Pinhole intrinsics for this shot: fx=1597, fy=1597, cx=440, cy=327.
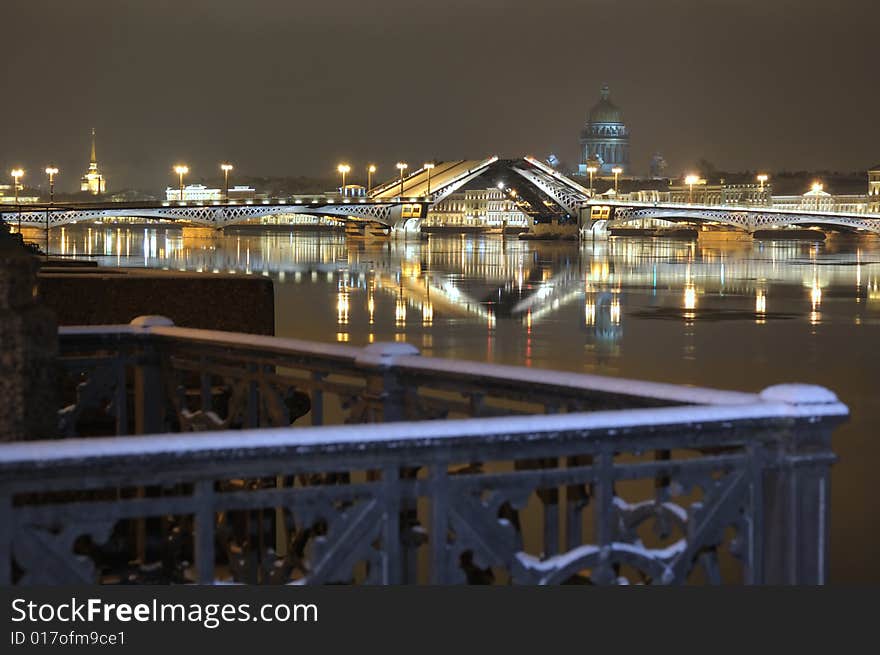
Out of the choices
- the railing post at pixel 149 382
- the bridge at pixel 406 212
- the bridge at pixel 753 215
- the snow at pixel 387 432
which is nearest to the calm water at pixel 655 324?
the railing post at pixel 149 382

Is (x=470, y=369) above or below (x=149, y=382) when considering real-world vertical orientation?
above

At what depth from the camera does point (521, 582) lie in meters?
5.05

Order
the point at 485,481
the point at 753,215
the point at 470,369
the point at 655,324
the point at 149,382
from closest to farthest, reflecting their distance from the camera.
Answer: the point at 485,481
the point at 470,369
the point at 149,382
the point at 655,324
the point at 753,215

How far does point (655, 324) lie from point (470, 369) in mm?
26829

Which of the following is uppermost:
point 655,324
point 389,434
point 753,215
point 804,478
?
point 753,215

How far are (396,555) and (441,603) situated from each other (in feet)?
0.88

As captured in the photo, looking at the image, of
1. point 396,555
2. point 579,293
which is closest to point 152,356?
point 396,555

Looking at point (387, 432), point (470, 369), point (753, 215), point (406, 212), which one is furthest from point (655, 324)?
point (406, 212)

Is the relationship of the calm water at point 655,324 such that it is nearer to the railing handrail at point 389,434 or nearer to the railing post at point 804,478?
the railing post at point 804,478

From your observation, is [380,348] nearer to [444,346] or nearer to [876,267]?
[444,346]

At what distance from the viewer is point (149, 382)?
8.48 meters

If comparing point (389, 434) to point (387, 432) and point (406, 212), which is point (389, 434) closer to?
point (387, 432)

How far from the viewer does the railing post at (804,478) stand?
5.11 metres

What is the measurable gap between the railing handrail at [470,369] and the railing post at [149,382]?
0.29 ft
